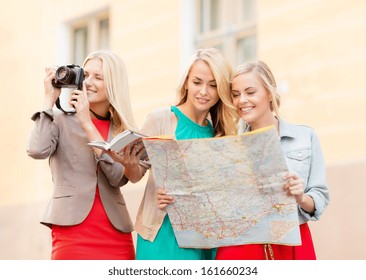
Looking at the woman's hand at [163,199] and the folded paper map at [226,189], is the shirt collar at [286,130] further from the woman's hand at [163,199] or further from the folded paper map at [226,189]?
the woman's hand at [163,199]

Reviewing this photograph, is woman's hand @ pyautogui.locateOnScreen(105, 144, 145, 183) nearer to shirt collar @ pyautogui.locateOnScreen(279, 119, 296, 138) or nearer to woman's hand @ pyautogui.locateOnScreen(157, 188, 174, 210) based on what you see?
woman's hand @ pyautogui.locateOnScreen(157, 188, 174, 210)

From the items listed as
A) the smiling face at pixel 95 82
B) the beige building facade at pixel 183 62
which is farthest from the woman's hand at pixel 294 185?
the beige building facade at pixel 183 62

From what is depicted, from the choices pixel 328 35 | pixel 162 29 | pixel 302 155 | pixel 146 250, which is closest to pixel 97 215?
pixel 146 250

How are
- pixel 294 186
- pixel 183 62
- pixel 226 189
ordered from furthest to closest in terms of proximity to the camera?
pixel 183 62 < pixel 226 189 < pixel 294 186

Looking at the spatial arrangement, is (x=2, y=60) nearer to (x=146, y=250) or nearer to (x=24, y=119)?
(x=24, y=119)

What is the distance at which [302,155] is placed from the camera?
134 inches

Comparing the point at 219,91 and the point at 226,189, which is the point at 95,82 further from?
the point at 226,189

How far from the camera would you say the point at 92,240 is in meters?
3.56

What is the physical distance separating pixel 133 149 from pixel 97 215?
1.20 feet

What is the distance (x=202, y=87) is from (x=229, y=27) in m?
4.31

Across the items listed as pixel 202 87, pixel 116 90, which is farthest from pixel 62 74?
pixel 202 87

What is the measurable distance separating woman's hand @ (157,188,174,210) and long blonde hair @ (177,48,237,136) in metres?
0.49

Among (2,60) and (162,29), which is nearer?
(162,29)

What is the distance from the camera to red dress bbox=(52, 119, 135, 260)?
354 cm
